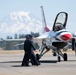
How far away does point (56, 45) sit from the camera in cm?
3394

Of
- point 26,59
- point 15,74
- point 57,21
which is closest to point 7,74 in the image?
point 15,74

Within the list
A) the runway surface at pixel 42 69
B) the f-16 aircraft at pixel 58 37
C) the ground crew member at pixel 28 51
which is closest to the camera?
the runway surface at pixel 42 69

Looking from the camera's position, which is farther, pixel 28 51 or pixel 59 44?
pixel 59 44

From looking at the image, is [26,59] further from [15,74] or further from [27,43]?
[15,74]

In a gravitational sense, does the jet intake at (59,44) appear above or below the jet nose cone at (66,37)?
below

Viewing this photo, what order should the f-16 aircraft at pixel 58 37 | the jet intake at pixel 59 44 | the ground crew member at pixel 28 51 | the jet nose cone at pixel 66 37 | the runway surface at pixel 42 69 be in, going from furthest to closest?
the jet intake at pixel 59 44, the f-16 aircraft at pixel 58 37, the jet nose cone at pixel 66 37, the ground crew member at pixel 28 51, the runway surface at pixel 42 69

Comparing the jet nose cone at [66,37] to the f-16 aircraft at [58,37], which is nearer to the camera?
the jet nose cone at [66,37]

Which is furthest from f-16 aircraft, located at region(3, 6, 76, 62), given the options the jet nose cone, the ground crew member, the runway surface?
the ground crew member

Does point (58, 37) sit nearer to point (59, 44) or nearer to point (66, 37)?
point (66, 37)

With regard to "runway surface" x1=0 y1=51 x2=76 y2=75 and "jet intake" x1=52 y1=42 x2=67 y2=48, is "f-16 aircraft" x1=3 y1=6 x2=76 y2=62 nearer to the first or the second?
"jet intake" x1=52 y1=42 x2=67 y2=48

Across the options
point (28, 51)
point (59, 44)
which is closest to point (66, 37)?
point (59, 44)

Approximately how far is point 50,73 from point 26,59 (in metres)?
6.64

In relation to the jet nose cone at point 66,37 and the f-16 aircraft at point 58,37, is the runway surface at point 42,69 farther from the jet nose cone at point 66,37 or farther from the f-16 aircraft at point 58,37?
the f-16 aircraft at point 58,37

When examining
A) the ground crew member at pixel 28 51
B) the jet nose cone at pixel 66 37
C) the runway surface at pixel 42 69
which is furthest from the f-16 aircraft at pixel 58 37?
the ground crew member at pixel 28 51
